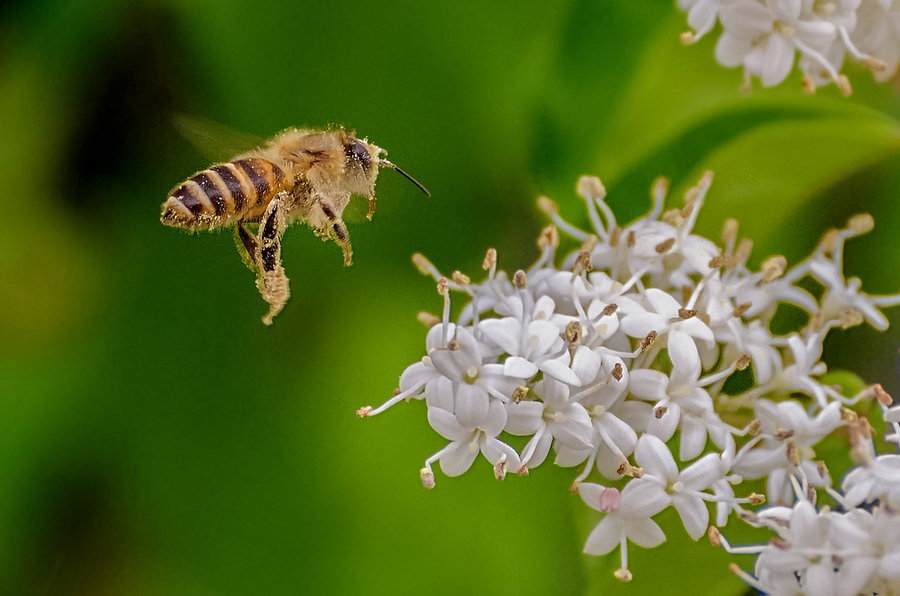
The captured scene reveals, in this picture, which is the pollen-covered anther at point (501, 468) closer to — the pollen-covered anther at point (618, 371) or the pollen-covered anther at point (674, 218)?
the pollen-covered anther at point (618, 371)

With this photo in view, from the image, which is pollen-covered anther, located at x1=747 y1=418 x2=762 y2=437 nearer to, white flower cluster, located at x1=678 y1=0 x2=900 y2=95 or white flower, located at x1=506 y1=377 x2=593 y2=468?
white flower, located at x1=506 y1=377 x2=593 y2=468

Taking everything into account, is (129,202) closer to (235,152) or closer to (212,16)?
(212,16)

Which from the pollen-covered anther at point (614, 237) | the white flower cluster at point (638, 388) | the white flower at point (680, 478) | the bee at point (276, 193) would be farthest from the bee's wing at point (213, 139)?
the white flower at point (680, 478)

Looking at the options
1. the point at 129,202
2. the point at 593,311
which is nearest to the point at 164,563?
the point at 129,202

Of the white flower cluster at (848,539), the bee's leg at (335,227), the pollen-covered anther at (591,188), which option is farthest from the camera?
the pollen-covered anther at (591,188)

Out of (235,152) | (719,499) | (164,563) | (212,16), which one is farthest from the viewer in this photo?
(212,16)

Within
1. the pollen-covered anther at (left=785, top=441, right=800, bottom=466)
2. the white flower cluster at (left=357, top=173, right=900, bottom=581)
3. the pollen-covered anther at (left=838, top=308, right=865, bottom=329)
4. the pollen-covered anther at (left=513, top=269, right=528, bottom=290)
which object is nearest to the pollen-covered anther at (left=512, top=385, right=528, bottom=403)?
the white flower cluster at (left=357, top=173, right=900, bottom=581)
